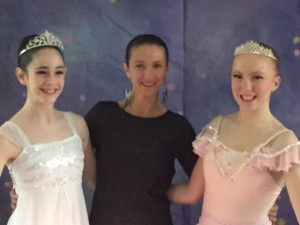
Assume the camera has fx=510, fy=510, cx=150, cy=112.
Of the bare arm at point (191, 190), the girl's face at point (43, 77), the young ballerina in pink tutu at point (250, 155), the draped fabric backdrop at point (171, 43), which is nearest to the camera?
the young ballerina in pink tutu at point (250, 155)

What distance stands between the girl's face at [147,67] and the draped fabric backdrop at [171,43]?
1.00 ft

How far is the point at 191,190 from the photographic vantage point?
1.85 m

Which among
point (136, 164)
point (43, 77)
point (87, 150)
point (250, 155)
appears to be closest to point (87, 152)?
point (87, 150)

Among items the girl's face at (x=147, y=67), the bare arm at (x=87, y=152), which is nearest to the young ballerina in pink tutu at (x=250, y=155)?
the girl's face at (x=147, y=67)

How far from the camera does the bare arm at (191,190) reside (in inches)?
71.1

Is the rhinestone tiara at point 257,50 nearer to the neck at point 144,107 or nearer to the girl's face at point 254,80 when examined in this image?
the girl's face at point 254,80

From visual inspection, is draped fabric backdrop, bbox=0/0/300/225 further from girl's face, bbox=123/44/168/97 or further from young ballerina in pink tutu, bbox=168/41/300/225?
young ballerina in pink tutu, bbox=168/41/300/225

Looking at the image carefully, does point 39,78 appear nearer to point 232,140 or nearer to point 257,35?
point 232,140

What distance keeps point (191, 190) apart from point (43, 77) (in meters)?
0.66

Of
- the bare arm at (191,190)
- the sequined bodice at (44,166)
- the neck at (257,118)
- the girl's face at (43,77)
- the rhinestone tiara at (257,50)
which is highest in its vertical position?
the rhinestone tiara at (257,50)

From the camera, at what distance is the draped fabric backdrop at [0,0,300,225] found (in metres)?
2.12

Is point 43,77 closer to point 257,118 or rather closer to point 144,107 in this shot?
point 144,107

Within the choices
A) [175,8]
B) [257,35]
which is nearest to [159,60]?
[175,8]

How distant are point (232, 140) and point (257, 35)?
0.63 m
